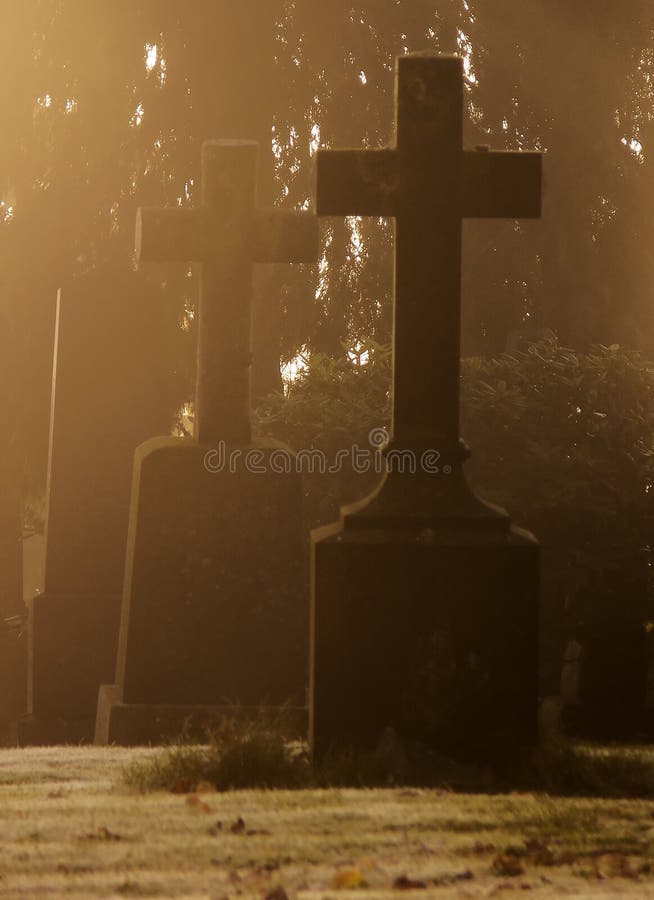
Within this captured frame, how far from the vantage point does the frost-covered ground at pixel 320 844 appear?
370 centimetres

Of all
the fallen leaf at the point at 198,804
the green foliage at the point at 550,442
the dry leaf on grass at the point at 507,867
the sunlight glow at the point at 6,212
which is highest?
the sunlight glow at the point at 6,212

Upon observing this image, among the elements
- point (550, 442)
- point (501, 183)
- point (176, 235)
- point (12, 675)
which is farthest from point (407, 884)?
point (12, 675)

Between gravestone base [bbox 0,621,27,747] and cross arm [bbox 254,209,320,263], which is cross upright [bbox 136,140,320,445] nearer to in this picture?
cross arm [bbox 254,209,320,263]

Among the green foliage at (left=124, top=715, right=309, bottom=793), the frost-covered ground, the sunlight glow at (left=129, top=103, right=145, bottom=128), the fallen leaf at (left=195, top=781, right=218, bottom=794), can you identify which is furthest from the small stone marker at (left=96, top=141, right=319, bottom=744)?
the sunlight glow at (left=129, top=103, right=145, bottom=128)

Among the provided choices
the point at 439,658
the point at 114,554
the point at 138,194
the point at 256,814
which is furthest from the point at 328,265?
the point at 256,814

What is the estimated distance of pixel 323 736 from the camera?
5617mm

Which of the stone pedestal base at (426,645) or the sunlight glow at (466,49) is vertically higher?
the sunlight glow at (466,49)

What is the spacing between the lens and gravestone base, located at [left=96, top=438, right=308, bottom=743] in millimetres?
8172

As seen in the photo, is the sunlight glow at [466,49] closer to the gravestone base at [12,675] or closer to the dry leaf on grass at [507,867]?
the gravestone base at [12,675]

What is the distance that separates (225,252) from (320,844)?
16.9ft

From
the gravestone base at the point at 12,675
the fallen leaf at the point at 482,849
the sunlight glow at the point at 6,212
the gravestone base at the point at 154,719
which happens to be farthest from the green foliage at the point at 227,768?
the sunlight glow at the point at 6,212

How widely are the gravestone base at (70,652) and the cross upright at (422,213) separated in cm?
520

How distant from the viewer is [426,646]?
558 cm

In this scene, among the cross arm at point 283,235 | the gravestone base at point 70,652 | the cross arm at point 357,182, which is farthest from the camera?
the gravestone base at point 70,652
